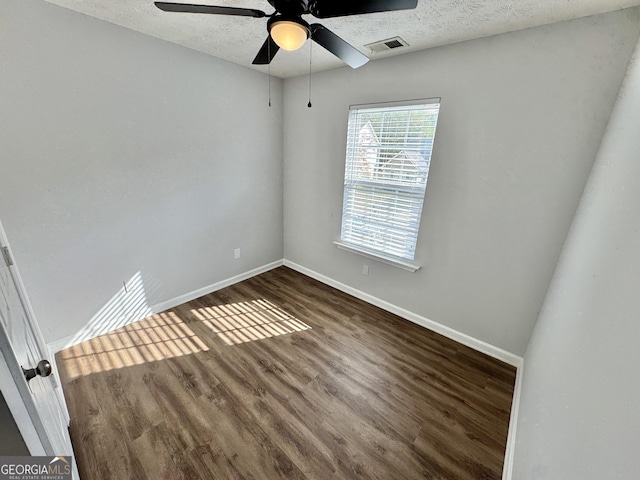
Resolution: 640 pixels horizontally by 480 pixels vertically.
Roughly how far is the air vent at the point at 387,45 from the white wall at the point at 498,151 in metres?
0.19

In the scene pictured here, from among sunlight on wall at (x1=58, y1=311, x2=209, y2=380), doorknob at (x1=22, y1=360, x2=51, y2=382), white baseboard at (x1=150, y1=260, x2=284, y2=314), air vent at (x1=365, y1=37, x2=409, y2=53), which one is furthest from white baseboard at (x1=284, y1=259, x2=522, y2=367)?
doorknob at (x1=22, y1=360, x2=51, y2=382)

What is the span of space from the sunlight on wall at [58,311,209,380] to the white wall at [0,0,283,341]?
21 cm

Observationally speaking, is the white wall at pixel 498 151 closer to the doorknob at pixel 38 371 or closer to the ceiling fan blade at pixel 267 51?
the ceiling fan blade at pixel 267 51

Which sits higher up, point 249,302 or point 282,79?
point 282,79

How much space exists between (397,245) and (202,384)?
2024mm

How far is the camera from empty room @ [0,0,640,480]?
1.14 meters

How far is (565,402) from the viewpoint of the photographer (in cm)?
93

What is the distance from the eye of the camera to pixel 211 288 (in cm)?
305

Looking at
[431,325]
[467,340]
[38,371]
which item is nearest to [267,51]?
[38,371]

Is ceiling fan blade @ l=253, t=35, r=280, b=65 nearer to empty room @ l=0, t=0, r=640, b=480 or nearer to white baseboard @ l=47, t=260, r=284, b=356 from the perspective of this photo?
empty room @ l=0, t=0, r=640, b=480

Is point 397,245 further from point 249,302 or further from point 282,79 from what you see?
point 282,79

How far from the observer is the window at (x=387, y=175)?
7.53ft

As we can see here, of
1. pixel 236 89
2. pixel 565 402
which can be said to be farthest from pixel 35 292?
pixel 565 402

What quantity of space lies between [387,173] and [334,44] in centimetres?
132
